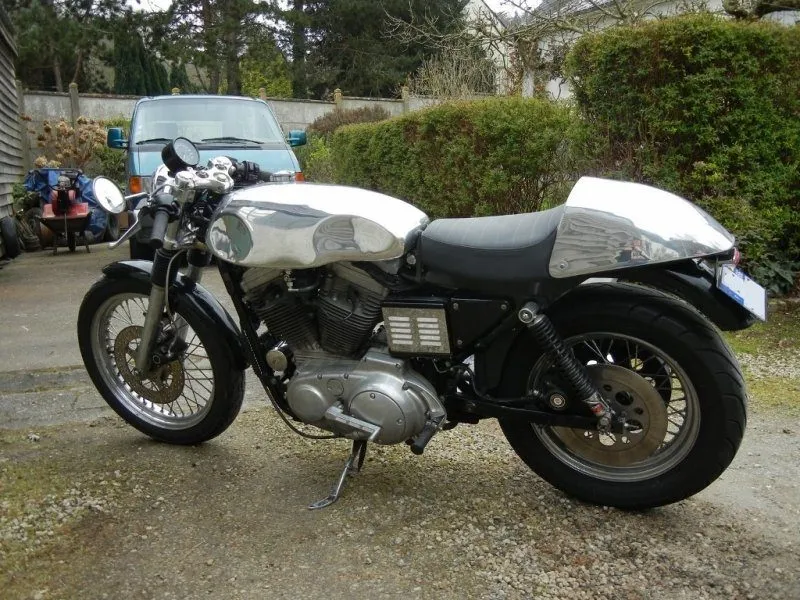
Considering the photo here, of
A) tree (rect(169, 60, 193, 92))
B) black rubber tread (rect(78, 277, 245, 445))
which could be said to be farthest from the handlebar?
tree (rect(169, 60, 193, 92))

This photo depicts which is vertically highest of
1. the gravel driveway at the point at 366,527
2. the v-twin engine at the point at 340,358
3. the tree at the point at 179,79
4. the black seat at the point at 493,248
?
the tree at the point at 179,79

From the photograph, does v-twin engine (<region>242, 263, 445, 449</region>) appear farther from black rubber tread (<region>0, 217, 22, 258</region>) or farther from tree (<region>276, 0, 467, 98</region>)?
tree (<region>276, 0, 467, 98</region>)

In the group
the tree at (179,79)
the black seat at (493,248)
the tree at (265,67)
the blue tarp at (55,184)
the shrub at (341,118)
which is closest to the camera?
the black seat at (493,248)

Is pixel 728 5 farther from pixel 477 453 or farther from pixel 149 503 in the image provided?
pixel 149 503

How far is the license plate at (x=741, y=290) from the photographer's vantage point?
228 cm

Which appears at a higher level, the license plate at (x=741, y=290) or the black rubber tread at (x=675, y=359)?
the license plate at (x=741, y=290)

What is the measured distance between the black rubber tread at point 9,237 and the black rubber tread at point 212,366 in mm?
6621

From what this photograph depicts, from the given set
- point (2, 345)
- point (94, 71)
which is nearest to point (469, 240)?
point (2, 345)

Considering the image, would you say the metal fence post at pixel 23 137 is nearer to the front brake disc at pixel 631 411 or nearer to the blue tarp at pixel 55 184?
the blue tarp at pixel 55 184

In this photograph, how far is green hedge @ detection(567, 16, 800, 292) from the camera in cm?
509

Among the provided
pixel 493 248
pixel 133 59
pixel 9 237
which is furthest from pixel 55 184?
pixel 133 59

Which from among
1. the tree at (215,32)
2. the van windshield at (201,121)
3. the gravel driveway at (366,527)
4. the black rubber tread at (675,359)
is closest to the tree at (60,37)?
the tree at (215,32)

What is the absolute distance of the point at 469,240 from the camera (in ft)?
8.22

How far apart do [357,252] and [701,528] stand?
1.54 metres
